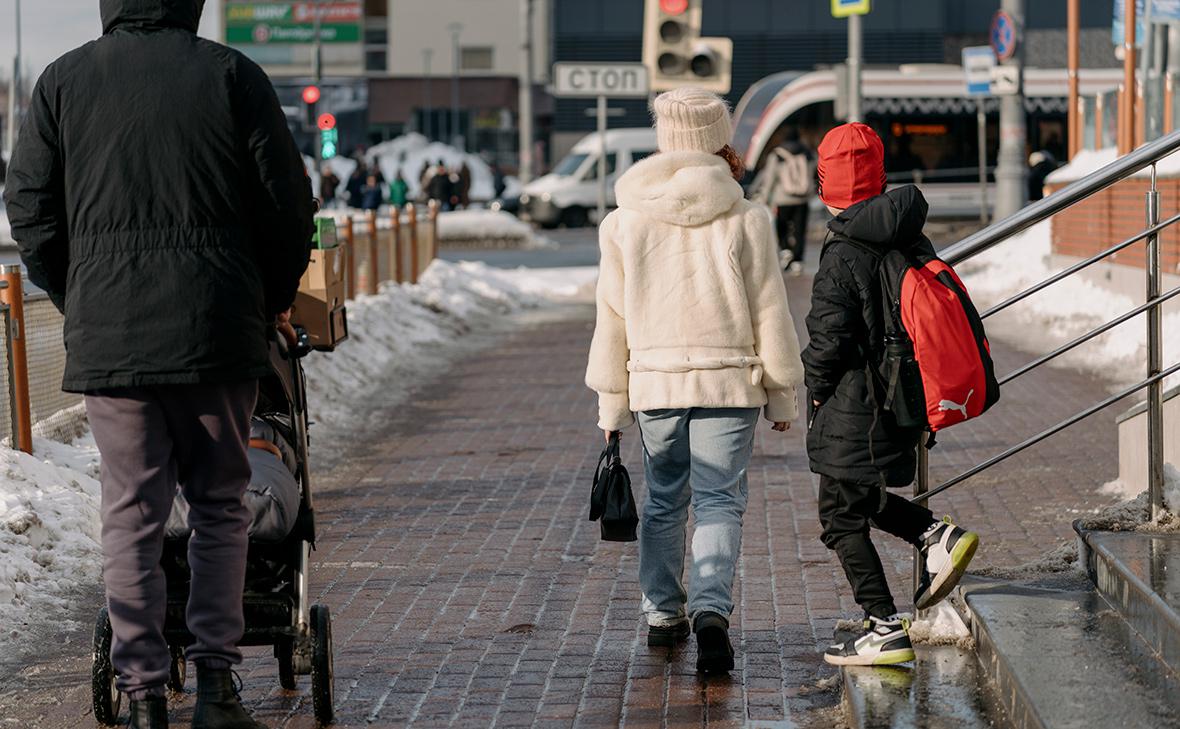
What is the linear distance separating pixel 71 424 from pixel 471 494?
188cm

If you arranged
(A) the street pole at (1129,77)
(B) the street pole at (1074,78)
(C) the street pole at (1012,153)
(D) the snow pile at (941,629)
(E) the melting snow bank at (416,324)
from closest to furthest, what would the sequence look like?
(D) the snow pile at (941,629) → (E) the melting snow bank at (416,324) → (A) the street pole at (1129,77) → (B) the street pole at (1074,78) → (C) the street pole at (1012,153)

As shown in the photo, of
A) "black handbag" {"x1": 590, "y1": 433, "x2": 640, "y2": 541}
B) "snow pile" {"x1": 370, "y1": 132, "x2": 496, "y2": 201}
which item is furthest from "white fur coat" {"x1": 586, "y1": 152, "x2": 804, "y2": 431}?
"snow pile" {"x1": 370, "y1": 132, "x2": 496, "y2": 201}

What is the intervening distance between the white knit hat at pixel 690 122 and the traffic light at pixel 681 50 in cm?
1156

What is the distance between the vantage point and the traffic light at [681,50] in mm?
16906

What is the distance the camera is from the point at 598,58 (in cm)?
6538

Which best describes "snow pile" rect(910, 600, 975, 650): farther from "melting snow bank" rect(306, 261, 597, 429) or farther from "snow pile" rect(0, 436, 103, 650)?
"melting snow bank" rect(306, 261, 597, 429)

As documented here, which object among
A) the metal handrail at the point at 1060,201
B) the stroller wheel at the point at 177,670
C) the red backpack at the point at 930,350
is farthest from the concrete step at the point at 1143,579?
the stroller wheel at the point at 177,670

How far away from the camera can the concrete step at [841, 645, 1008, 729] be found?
4461 millimetres

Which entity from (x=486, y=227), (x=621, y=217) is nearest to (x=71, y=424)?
(x=621, y=217)

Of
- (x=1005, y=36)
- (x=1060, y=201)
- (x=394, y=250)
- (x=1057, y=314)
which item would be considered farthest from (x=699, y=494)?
(x=1005, y=36)

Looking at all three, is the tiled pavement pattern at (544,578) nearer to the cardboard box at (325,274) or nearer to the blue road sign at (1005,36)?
the cardboard box at (325,274)

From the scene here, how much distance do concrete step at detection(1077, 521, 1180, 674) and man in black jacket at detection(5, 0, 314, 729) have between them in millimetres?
2289

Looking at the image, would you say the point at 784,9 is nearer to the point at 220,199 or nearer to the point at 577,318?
the point at 577,318

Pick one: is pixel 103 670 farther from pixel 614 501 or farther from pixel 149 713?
pixel 614 501
